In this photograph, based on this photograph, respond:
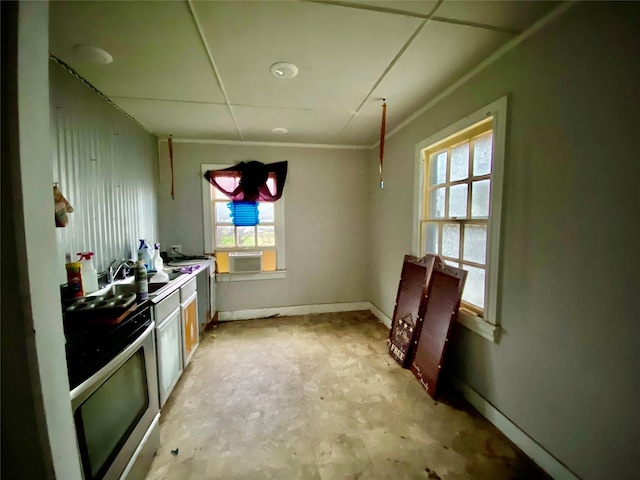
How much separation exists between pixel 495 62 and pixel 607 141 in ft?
2.93

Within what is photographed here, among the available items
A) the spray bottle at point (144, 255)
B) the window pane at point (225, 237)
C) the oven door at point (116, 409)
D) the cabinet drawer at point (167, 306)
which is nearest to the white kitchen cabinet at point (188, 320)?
the cabinet drawer at point (167, 306)

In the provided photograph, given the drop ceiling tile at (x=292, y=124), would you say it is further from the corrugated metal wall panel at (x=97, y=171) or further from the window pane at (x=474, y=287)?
the window pane at (x=474, y=287)

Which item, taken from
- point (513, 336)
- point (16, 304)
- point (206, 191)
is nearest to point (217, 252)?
point (206, 191)

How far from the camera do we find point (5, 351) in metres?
0.58

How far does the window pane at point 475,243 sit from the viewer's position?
188 centimetres

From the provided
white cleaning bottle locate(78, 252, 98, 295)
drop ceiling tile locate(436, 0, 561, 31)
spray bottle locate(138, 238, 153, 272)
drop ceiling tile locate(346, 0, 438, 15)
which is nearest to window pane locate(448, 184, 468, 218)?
drop ceiling tile locate(436, 0, 561, 31)

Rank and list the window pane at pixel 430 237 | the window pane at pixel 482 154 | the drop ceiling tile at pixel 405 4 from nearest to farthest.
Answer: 1. the drop ceiling tile at pixel 405 4
2. the window pane at pixel 482 154
3. the window pane at pixel 430 237

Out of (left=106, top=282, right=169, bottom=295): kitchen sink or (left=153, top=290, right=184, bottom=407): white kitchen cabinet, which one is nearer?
(left=153, top=290, right=184, bottom=407): white kitchen cabinet

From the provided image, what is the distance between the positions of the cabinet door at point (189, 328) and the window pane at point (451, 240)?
2404 millimetres

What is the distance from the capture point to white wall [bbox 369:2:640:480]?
1.07 m

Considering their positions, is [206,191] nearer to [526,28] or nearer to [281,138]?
[281,138]

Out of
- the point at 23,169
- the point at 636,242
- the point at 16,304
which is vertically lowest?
the point at 16,304

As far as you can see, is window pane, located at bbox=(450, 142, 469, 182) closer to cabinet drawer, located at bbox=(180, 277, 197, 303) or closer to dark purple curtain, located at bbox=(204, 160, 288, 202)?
dark purple curtain, located at bbox=(204, 160, 288, 202)

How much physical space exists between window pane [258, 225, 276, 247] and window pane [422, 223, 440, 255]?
2018 millimetres
